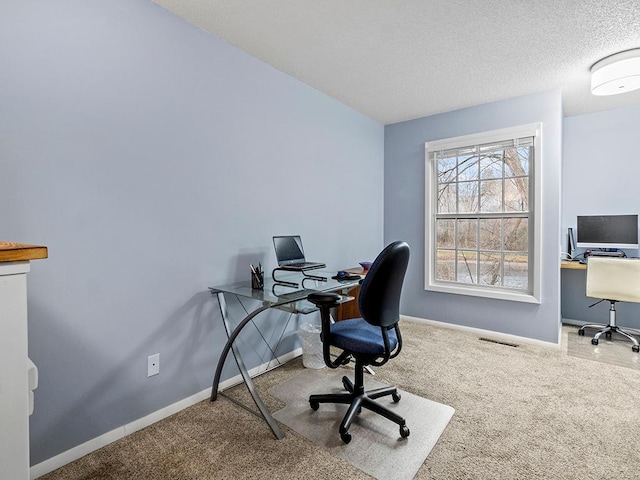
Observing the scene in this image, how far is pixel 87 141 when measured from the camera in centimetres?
169

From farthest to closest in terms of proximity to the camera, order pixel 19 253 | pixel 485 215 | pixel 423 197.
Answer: pixel 423 197 < pixel 485 215 < pixel 19 253

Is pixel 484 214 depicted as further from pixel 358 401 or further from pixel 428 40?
pixel 358 401

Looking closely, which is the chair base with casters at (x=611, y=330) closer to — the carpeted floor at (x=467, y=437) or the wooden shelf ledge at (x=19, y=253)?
the carpeted floor at (x=467, y=437)

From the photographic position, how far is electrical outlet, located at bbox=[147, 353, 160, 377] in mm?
→ 1948

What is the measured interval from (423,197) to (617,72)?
77.2 inches

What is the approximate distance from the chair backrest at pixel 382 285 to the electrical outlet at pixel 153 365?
130 cm

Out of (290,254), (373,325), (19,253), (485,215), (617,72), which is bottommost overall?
(373,325)

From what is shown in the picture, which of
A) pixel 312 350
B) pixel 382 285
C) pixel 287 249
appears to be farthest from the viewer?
pixel 312 350

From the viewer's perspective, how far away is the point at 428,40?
2.33 meters

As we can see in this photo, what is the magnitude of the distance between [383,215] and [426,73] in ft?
6.11

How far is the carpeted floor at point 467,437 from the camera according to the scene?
1.56 m

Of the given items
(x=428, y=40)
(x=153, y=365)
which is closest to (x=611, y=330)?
(x=428, y=40)

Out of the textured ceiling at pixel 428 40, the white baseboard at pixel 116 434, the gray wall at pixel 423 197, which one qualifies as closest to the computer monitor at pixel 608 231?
the gray wall at pixel 423 197

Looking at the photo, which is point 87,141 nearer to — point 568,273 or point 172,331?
point 172,331
